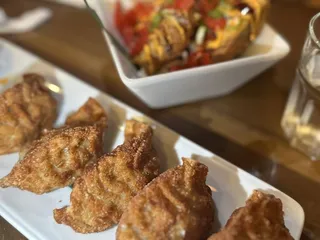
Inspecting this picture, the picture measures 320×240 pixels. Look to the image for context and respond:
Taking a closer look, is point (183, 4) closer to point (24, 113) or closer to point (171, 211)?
point (24, 113)

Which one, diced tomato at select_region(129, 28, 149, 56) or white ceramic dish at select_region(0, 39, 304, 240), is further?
diced tomato at select_region(129, 28, 149, 56)

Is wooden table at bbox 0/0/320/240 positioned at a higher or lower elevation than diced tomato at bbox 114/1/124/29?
lower

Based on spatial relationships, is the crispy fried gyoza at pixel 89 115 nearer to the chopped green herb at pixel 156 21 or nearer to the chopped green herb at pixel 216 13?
the chopped green herb at pixel 156 21

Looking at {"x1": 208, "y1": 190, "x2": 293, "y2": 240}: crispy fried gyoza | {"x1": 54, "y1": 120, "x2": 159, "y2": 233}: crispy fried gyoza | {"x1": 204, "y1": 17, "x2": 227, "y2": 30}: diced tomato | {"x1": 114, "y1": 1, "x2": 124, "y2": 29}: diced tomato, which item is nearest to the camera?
{"x1": 208, "y1": 190, "x2": 293, "y2": 240}: crispy fried gyoza

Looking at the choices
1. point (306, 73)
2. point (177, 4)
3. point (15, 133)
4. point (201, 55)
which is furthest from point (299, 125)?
point (15, 133)

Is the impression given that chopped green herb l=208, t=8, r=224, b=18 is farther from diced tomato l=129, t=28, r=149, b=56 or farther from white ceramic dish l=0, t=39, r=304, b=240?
white ceramic dish l=0, t=39, r=304, b=240

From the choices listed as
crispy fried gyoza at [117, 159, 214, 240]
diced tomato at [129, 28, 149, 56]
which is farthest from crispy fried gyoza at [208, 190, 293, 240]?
diced tomato at [129, 28, 149, 56]
